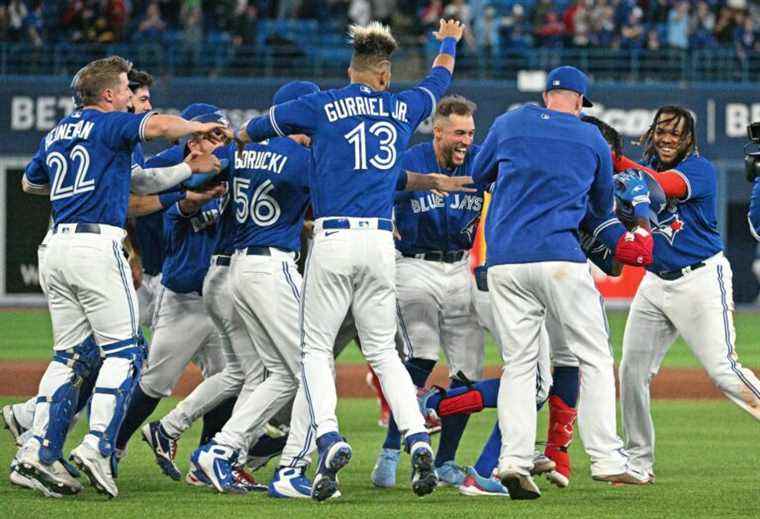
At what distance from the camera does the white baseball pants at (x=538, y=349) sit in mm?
7695

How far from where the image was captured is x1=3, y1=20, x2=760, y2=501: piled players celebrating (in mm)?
7742

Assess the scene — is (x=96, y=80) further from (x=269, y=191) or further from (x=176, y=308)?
(x=176, y=308)

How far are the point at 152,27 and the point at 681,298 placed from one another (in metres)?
17.2

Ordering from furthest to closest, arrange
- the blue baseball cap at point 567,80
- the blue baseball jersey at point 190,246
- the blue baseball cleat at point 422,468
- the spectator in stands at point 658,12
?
the spectator in stands at point 658,12, the blue baseball jersey at point 190,246, the blue baseball cap at point 567,80, the blue baseball cleat at point 422,468

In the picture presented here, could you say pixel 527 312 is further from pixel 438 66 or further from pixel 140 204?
pixel 140 204

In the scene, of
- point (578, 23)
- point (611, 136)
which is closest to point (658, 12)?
point (578, 23)

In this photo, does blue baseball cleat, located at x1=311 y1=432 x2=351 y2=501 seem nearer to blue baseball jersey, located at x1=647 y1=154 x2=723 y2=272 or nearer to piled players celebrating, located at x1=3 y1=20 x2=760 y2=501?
piled players celebrating, located at x1=3 y1=20 x2=760 y2=501

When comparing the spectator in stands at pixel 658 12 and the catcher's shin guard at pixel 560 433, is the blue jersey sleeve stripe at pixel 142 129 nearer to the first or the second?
the catcher's shin guard at pixel 560 433

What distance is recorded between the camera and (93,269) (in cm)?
776

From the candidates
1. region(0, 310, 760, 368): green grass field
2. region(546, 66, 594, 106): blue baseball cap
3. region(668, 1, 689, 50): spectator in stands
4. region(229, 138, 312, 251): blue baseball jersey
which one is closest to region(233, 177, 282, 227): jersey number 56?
region(229, 138, 312, 251): blue baseball jersey

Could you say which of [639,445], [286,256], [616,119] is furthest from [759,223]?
[616,119]

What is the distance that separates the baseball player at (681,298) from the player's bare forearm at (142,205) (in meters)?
2.78

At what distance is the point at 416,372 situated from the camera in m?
8.98

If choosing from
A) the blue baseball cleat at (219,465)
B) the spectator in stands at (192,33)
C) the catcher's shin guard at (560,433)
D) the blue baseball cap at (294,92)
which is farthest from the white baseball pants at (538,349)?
the spectator in stands at (192,33)
